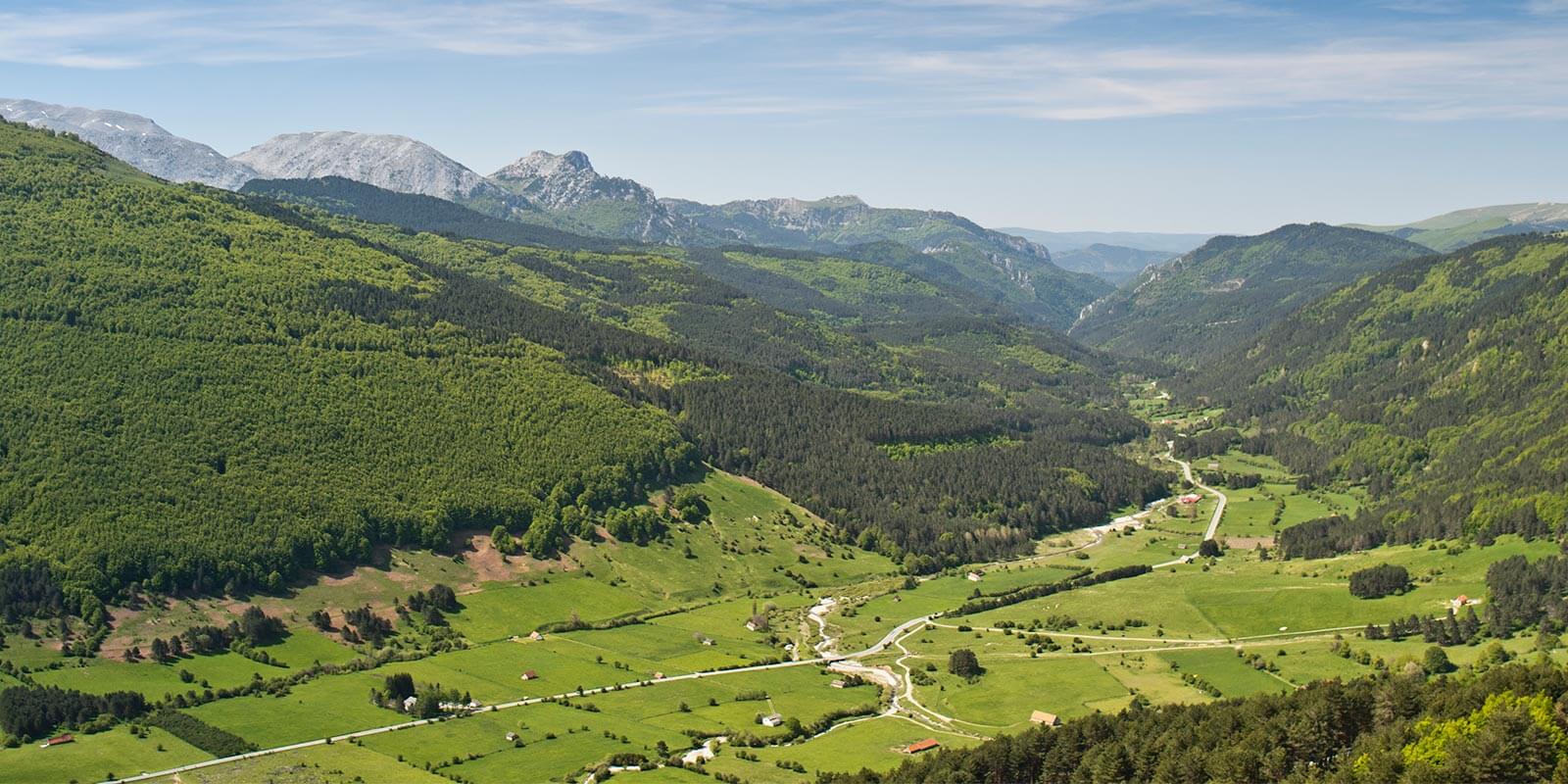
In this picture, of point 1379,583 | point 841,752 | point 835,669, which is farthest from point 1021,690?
point 1379,583

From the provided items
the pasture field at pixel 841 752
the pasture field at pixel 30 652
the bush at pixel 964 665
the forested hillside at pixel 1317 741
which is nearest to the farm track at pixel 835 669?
the pasture field at pixel 841 752

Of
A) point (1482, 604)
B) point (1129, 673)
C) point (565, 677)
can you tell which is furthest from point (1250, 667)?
point (565, 677)

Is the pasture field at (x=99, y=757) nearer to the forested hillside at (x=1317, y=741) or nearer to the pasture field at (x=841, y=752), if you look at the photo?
the pasture field at (x=841, y=752)

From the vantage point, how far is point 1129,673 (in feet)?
563

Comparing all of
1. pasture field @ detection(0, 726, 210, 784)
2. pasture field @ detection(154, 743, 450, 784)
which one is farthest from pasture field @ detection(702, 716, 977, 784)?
pasture field @ detection(0, 726, 210, 784)

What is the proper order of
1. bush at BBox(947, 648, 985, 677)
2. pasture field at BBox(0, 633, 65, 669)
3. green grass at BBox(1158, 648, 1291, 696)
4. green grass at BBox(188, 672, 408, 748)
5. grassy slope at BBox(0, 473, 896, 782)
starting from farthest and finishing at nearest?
bush at BBox(947, 648, 985, 677)
pasture field at BBox(0, 633, 65, 669)
green grass at BBox(1158, 648, 1291, 696)
green grass at BBox(188, 672, 408, 748)
grassy slope at BBox(0, 473, 896, 782)

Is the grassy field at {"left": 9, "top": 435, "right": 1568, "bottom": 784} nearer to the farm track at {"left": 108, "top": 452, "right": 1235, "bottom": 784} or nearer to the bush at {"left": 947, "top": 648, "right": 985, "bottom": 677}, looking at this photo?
the farm track at {"left": 108, "top": 452, "right": 1235, "bottom": 784}

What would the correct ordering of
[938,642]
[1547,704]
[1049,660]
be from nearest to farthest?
1. [1547,704]
2. [1049,660]
3. [938,642]

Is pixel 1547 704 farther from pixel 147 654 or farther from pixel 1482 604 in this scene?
pixel 147 654

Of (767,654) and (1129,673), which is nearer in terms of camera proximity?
(1129,673)

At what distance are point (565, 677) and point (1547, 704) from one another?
113 metres

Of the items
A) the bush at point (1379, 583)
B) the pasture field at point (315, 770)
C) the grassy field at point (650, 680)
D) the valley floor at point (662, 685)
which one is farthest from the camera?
the bush at point (1379, 583)

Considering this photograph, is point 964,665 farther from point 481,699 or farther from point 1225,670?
point 481,699

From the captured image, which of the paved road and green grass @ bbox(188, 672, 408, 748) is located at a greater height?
green grass @ bbox(188, 672, 408, 748)
